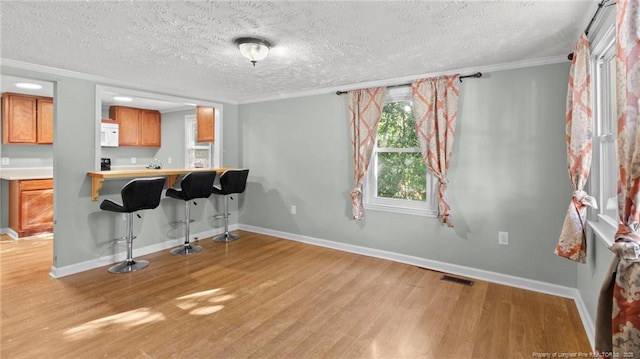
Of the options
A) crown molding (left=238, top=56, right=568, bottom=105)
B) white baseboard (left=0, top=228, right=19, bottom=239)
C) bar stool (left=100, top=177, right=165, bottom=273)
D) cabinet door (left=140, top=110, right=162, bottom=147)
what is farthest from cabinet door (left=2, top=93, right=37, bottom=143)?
crown molding (left=238, top=56, right=568, bottom=105)

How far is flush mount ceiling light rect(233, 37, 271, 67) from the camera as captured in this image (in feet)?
8.09

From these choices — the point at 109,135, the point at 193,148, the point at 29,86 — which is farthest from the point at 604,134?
the point at 109,135

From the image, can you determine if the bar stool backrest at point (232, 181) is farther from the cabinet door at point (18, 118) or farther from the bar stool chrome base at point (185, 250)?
the cabinet door at point (18, 118)

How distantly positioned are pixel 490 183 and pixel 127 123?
6522 millimetres

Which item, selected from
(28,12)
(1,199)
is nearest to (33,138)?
(1,199)

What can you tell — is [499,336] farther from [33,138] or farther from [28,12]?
[33,138]

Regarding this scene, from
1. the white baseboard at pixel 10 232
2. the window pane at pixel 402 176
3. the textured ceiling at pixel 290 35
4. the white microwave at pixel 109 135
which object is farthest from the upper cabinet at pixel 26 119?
the window pane at pixel 402 176

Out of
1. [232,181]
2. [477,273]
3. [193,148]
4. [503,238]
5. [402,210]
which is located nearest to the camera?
[503,238]

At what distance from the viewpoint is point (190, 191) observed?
13.2 feet

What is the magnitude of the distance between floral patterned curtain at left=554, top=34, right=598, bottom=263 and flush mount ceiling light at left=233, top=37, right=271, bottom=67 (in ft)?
7.55

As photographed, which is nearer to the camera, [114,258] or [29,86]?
[114,258]

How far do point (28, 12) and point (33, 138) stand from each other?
413 centimetres

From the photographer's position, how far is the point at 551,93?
114 inches

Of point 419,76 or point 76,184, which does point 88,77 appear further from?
point 419,76
